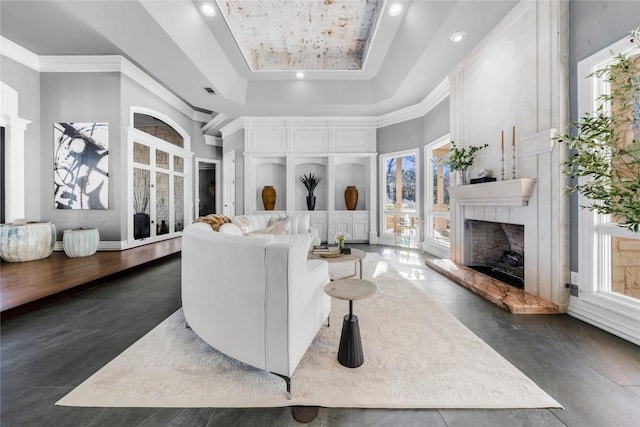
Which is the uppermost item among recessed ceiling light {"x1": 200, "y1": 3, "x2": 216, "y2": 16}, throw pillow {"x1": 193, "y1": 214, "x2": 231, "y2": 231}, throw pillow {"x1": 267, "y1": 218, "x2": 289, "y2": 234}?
recessed ceiling light {"x1": 200, "y1": 3, "x2": 216, "y2": 16}

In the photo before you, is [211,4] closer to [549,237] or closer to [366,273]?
[366,273]

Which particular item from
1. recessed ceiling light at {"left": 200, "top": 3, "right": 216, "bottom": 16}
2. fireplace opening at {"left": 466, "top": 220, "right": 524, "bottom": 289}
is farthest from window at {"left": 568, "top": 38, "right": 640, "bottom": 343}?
recessed ceiling light at {"left": 200, "top": 3, "right": 216, "bottom": 16}

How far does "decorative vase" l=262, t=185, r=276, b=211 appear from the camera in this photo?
20.6 ft

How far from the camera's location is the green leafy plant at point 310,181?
6313 millimetres

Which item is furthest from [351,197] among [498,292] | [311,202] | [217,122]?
[217,122]

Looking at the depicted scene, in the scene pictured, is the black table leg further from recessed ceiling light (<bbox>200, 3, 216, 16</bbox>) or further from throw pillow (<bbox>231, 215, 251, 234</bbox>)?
recessed ceiling light (<bbox>200, 3, 216, 16</bbox>)

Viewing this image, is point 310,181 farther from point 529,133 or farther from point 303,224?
point 529,133

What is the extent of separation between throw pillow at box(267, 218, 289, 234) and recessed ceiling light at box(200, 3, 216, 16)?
126 inches

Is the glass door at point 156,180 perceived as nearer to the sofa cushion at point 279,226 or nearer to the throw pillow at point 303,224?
the sofa cushion at point 279,226

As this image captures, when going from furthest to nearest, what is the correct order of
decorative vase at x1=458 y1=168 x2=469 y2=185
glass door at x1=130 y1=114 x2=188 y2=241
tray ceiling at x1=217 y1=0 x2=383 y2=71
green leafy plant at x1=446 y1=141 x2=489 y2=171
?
glass door at x1=130 y1=114 x2=188 y2=241
decorative vase at x1=458 y1=168 x2=469 y2=185
green leafy plant at x1=446 y1=141 x2=489 y2=171
tray ceiling at x1=217 y1=0 x2=383 y2=71

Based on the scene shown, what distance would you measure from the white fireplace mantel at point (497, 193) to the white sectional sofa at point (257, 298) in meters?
2.44

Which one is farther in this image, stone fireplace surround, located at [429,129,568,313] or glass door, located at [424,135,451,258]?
glass door, located at [424,135,451,258]

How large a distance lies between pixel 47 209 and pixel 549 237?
7.42 metres

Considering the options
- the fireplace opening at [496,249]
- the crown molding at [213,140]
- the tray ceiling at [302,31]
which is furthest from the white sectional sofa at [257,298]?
the crown molding at [213,140]
